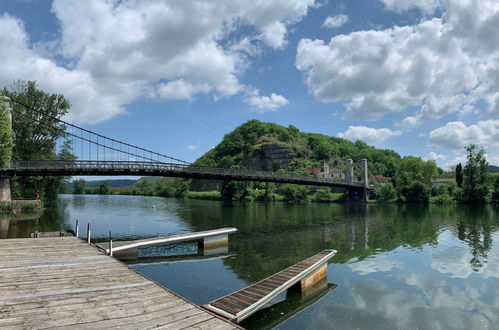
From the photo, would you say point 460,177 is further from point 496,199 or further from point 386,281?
point 386,281

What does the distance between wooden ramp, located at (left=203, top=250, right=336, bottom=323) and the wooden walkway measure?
5.72ft

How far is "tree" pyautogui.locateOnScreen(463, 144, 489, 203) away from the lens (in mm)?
75375

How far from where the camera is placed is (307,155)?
181 m

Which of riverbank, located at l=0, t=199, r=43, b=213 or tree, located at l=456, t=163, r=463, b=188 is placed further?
tree, located at l=456, t=163, r=463, b=188

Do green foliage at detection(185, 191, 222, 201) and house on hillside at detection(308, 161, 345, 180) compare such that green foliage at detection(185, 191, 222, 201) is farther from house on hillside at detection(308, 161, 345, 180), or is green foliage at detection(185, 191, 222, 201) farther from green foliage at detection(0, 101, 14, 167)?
green foliage at detection(0, 101, 14, 167)

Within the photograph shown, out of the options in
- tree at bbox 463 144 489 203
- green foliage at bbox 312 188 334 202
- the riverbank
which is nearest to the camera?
the riverbank

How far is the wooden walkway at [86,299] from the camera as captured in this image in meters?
6.62

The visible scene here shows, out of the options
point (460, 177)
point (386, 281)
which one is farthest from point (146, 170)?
point (460, 177)

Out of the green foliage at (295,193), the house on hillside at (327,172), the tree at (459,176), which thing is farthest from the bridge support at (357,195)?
the house on hillside at (327,172)

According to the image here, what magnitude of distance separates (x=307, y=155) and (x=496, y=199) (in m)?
109

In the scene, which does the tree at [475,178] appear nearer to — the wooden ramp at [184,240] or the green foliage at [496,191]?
the green foliage at [496,191]

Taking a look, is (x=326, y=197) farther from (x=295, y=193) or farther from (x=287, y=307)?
(x=287, y=307)

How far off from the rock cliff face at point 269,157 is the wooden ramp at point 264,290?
15433 cm

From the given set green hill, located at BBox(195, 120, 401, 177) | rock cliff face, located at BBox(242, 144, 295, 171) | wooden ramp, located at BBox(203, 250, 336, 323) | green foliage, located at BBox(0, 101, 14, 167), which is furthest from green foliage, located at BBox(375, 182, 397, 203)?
rock cliff face, located at BBox(242, 144, 295, 171)
